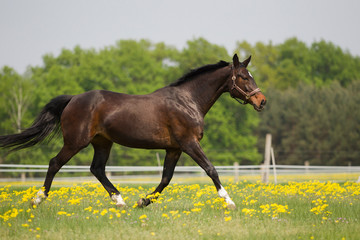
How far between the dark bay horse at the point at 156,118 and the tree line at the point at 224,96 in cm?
1938

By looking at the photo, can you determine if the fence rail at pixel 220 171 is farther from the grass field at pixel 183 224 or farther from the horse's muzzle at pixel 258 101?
the grass field at pixel 183 224

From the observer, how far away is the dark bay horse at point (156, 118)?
692cm

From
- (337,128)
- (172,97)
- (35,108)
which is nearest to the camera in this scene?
(172,97)

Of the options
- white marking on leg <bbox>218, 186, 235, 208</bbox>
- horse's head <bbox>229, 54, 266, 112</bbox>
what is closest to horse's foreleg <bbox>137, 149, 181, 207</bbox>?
white marking on leg <bbox>218, 186, 235, 208</bbox>

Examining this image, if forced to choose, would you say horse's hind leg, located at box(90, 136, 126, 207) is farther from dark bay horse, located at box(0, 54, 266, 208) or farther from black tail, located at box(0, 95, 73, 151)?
black tail, located at box(0, 95, 73, 151)

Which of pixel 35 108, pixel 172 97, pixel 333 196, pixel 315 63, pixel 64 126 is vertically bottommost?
pixel 333 196

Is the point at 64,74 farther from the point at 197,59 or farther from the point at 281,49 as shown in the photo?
the point at 281,49

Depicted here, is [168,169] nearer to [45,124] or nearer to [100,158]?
[100,158]

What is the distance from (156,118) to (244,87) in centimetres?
163

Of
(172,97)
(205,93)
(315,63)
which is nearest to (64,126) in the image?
(172,97)

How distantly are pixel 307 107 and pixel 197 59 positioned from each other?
15.5 meters

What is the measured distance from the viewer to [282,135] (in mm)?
48281

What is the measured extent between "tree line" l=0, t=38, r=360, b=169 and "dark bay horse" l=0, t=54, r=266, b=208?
63.6 feet

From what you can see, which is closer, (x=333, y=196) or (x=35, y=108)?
(x=333, y=196)
